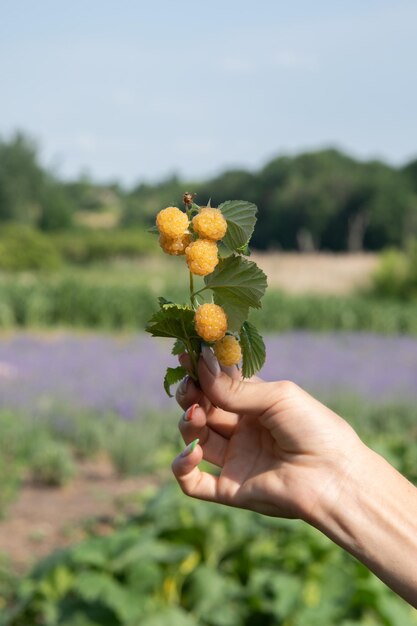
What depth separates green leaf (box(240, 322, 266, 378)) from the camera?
1.08 metres

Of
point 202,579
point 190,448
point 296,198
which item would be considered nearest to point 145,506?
point 202,579

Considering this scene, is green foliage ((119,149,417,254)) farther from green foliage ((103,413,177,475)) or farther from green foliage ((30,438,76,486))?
green foliage ((30,438,76,486))

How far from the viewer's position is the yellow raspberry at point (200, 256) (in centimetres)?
98

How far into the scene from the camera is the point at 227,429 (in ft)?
4.66

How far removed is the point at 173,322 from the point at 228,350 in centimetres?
8

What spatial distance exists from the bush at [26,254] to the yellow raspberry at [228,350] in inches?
1146

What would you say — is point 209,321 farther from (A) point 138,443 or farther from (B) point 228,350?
(A) point 138,443

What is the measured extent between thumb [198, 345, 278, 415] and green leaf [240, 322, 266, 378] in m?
0.04

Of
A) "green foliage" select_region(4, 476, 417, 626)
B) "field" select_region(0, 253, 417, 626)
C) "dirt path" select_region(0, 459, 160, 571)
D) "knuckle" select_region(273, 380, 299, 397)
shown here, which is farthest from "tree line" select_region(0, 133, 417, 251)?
"knuckle" select_region(273, 380, 299, 397)

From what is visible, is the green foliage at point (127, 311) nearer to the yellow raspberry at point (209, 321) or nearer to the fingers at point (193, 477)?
the fingers at point (193, 477)

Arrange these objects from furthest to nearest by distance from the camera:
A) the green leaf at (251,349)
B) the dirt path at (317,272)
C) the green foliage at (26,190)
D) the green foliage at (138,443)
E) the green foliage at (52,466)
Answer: the green foliage at (26,190) → the dirt path at (317,272) → the green foliage at (138,443) → the green foliage at (52,466) → the green leaf at (251,349)

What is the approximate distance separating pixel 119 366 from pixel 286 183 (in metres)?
→ 43.6

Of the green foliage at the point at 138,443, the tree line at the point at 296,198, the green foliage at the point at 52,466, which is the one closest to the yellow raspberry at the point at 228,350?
the green foliage at the point at 138,443

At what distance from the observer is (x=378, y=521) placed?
120 centimetres
